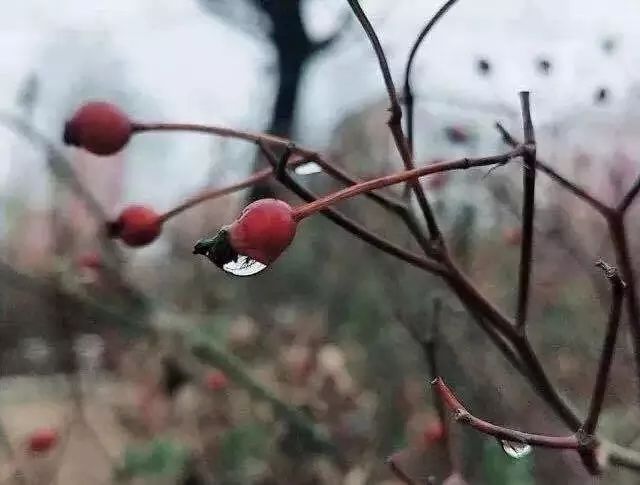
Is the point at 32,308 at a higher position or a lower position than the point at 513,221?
lower

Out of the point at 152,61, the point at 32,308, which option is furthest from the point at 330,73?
the point at 32,308

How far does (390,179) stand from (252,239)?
5 cm

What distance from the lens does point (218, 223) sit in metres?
0.87

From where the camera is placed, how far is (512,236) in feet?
2.34

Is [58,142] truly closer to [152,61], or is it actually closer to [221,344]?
[152,61]

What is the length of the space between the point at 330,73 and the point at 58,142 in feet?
1.05

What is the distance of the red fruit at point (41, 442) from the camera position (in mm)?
691

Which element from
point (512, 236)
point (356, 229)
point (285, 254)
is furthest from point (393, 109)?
point (285, 254)

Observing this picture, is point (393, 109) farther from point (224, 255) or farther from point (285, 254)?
point (285, 254)

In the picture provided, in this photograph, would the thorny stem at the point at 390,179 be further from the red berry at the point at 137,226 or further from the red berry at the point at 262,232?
the red berry at the point at 137,226

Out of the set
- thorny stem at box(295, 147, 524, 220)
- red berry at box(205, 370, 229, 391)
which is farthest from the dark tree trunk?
thorny stem at box(295, 147, 524, 220)

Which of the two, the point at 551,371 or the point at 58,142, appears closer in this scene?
the point at 551,371

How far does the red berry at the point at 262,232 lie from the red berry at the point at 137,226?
5.1 inches

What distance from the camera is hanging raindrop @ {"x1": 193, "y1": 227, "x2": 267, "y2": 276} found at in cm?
21
